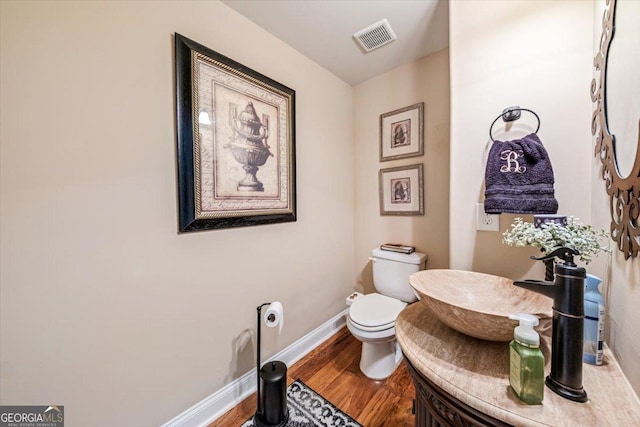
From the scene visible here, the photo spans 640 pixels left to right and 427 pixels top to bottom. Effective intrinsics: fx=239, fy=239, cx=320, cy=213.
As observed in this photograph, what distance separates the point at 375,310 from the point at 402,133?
1.42 m

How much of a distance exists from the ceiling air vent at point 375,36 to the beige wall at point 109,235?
70 cm

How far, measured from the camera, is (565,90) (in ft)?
3.58

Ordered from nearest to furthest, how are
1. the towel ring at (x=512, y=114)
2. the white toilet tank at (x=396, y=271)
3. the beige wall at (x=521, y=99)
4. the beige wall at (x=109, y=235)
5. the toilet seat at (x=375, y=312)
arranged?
the beige wall at (x=109, y=235)
the beige wall at (x=521, y=99)
the towel ring at (x=512, y=114)
the toilet seat at (x=375, y=312)
the white toilet tank at (x=396, y=271)

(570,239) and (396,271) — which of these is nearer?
(570,239)

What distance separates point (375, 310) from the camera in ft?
5.40

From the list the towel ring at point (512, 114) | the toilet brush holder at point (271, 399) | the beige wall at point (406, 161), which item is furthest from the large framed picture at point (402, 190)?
the toilet brush holder at point (271, 399)

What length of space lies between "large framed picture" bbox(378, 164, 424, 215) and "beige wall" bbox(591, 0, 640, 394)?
3.30 feet

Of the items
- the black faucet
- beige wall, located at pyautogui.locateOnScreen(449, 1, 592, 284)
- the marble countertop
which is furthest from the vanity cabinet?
beige wall, located at pyautogui.locateOnScreen(449, 1, 592, 284)

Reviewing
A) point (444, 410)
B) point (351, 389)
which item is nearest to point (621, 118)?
point (444, 410)

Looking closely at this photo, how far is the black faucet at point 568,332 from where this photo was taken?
0.58 metres

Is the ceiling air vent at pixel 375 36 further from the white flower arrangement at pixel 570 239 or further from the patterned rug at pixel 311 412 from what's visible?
the patterned rug at pixel 311 412

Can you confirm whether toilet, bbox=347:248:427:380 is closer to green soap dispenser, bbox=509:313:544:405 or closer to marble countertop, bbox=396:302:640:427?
marble countertop, bbox=396:302:640:427

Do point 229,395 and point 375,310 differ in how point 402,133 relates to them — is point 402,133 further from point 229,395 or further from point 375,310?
point 229,395

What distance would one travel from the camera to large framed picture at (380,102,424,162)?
1.91 meters
